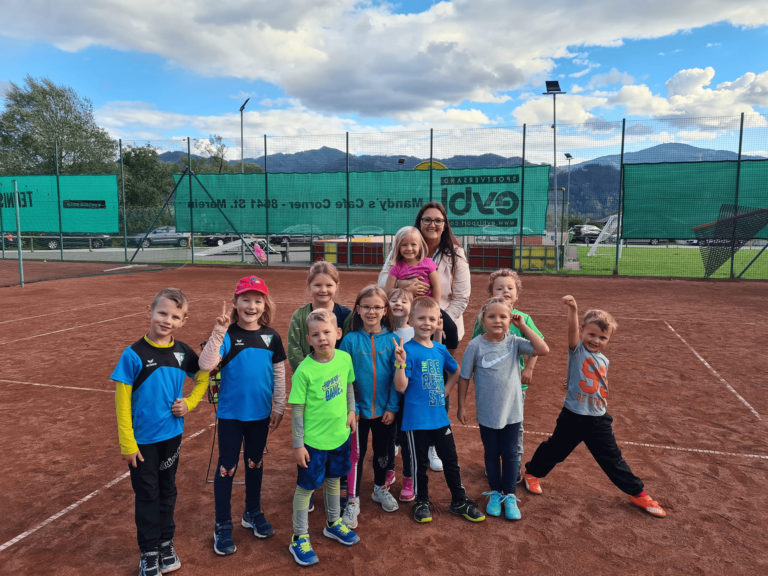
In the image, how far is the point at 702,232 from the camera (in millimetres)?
14570

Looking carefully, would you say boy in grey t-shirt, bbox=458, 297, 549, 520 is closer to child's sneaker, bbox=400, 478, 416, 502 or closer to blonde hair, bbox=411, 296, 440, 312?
blonde hair, bbox=411, 296, 440, 312

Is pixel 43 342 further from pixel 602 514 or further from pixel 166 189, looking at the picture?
pixel 166 189

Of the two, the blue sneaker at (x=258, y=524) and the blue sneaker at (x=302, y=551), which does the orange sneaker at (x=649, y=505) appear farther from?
the blue sneaker at (x=258, y=524)

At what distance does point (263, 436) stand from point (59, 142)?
1738 inches

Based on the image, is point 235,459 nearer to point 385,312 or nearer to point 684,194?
point 385,312

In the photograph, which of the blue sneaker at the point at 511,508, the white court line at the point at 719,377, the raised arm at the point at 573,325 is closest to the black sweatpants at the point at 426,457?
the blue sneaker at the point at 511,508

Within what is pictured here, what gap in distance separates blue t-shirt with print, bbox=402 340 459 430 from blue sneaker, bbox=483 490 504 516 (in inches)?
24.1

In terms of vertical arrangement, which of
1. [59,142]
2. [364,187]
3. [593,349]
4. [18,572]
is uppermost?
[59,142]

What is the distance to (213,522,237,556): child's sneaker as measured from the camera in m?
2.85

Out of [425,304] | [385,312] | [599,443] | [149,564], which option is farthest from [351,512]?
[599,443]

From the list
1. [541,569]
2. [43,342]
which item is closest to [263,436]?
[541,569]

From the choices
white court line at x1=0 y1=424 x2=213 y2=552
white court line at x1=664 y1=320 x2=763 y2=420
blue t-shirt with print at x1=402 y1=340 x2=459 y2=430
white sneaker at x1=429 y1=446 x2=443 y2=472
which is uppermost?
blue t-shirt with print at x1=402 y1=340 x2=459 y2=430

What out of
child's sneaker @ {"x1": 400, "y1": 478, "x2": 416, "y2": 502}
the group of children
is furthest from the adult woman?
child's sneaker @ {"x1": 400, "y1": 478, "x2": 416, "y2": 502}

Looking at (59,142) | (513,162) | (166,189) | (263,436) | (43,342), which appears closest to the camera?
(263,436)
